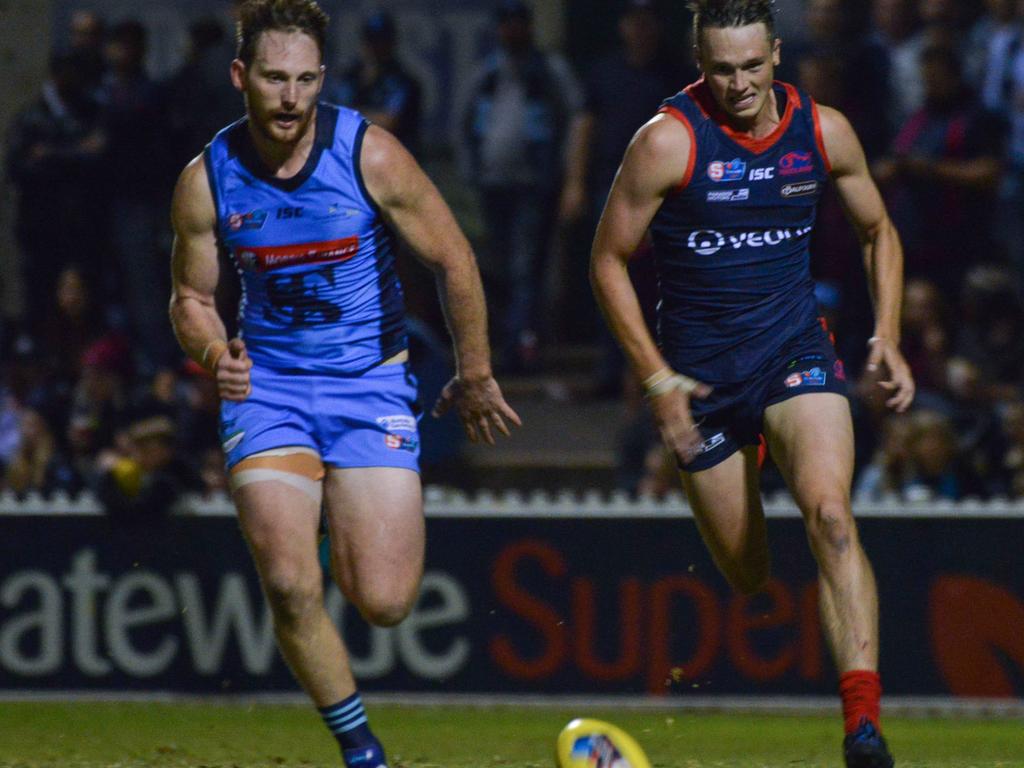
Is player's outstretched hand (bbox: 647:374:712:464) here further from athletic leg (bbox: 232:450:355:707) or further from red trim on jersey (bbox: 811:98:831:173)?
athletic leg (bbox: 232:450:355:707)

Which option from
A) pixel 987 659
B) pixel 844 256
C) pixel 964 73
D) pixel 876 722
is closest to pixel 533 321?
pixel 844 256

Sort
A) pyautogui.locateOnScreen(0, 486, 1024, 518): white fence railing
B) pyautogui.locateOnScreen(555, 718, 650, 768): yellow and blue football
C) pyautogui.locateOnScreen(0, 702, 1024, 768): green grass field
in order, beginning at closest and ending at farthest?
1. pyautogui.locateOnScreen(555, 718, 650, 768): yellow and blue football
2. pyautogui.locateOnScreen(0, 702, 1024, 768): green grass field
3. pyautogui.locateOnScreen(0, 486, 1024, 518): white fence railing

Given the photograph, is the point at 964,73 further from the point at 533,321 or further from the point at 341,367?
the point at 341,367

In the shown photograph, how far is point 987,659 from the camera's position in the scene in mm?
10758

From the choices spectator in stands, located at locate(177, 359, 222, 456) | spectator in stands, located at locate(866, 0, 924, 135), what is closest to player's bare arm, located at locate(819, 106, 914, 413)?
spectator in stands, located at locate(866, 0, 924, 135)

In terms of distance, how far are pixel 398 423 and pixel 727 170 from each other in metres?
1.39

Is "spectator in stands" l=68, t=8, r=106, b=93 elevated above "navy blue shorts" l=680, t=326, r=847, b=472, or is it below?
above

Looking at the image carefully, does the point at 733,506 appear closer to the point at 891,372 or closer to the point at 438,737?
the point at 891,372

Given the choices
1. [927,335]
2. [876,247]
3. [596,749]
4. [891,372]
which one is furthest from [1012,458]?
[596,749]

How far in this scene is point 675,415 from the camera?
6645 millimetres

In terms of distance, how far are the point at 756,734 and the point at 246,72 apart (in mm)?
4885

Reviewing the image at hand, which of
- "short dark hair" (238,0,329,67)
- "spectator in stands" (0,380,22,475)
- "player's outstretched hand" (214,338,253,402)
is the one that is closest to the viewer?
"player's outstretched hand" (214,338,253,402)

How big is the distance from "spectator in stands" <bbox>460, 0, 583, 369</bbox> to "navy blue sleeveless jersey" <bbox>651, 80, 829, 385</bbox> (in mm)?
6079

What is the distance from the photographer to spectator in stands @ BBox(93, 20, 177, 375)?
13031 mm
